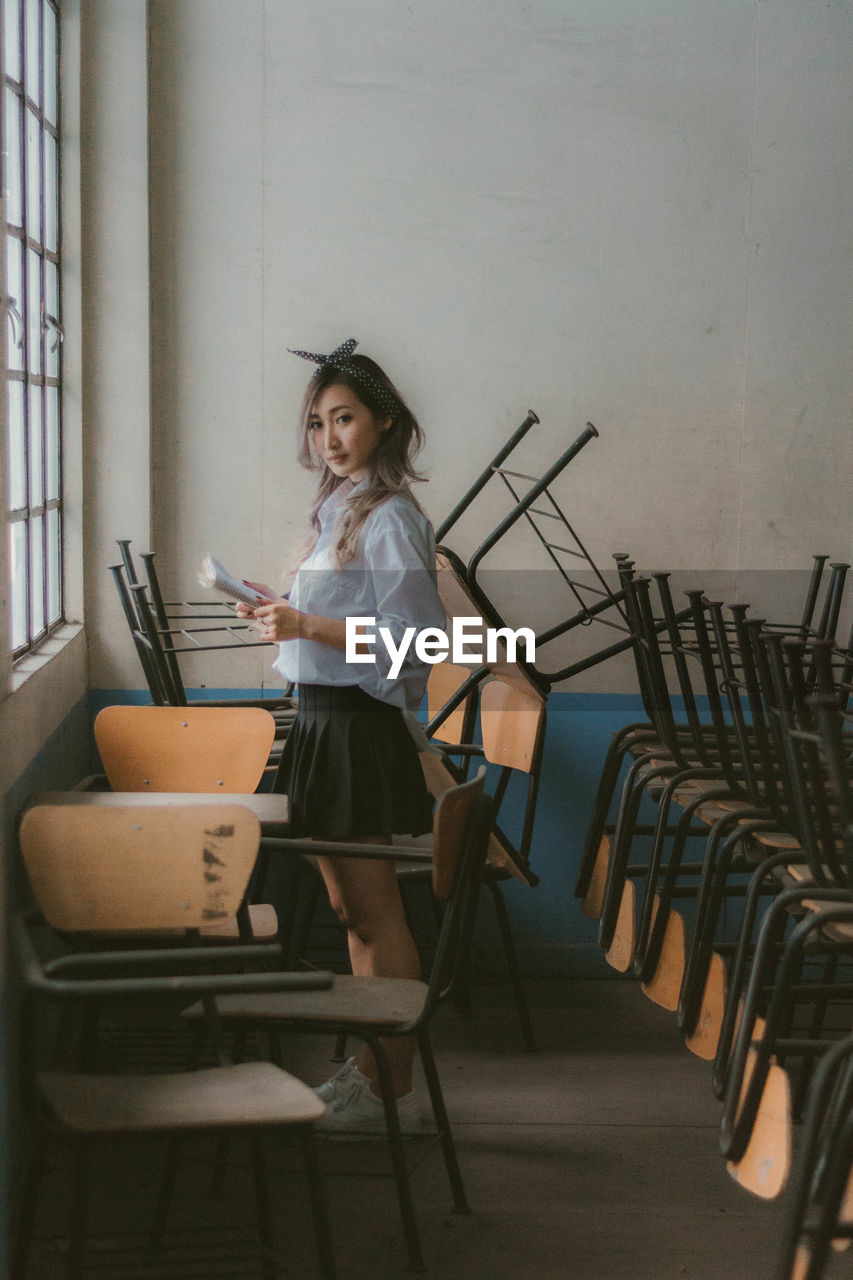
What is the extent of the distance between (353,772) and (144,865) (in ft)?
1.81

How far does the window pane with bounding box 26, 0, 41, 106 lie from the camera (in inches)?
118

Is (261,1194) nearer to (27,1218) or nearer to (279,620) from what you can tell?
(27,1218)

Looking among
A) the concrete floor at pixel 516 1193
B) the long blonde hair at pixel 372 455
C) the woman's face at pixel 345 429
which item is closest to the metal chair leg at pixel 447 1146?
the concrete floor at pixel 516 1193

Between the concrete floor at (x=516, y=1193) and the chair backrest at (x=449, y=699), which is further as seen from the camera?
the chair backrest at (x=449, y=699)

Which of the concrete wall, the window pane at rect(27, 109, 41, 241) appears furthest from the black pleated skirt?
the window pane at rect(27, 109, 41, 241)

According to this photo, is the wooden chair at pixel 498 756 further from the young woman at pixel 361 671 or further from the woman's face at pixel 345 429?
the woman's face at pixel 345 429

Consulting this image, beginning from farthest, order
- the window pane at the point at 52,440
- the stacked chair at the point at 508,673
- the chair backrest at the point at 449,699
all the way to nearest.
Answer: the chair backrest at the point at 449,699 → the window pane at the point at 52,440 → the stacked chair at the point at 508,673

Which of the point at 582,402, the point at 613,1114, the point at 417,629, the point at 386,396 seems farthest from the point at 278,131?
the point at 613,1114

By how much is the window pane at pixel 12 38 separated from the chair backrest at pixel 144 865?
1.73m

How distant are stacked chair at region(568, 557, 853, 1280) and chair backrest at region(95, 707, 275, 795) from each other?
92 cm

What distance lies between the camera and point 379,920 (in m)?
2.51

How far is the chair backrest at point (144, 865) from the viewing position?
194 centimetres

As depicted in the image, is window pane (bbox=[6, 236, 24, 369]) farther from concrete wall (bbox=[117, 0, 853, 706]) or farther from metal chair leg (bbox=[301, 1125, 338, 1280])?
metal chair leg (bbox=[301, 1125, 338, 1280])

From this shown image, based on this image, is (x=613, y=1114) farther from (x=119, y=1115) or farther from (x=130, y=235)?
(x=130, y=235)
